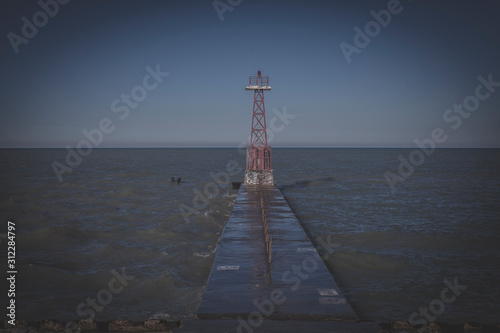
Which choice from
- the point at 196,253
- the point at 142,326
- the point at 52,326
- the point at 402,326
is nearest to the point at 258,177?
the point at 196,253

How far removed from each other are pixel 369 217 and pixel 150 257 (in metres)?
14.3

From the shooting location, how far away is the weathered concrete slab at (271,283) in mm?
6137

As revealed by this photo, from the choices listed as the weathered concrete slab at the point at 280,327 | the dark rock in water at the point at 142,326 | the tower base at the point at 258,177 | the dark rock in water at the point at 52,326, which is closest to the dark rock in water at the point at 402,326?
the weathered concrete slab at the point at 280,327

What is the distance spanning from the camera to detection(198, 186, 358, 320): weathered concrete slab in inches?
242

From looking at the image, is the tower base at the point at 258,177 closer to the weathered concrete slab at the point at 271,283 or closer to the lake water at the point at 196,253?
the lake water at the point at 196,253

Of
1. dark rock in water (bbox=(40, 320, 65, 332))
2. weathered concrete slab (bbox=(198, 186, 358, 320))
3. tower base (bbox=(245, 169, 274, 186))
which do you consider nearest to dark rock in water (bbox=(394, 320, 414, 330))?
weathered concrete slab (bbox=(198, 186, 358, 320))

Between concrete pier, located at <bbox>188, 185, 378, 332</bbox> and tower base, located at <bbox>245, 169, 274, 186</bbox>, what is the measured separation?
16.7 m

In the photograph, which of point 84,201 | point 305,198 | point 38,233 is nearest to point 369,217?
point 305,198

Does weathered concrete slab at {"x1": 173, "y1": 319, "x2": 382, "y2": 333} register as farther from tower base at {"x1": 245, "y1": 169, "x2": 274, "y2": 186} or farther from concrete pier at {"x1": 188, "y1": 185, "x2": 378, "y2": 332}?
tower base at {"x1": 245, "y1": 169, "x2": 274, "y2": 186}

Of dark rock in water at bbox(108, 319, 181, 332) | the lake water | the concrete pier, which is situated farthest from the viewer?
the lake water

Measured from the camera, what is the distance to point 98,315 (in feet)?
27.0

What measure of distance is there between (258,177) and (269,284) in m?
22.4

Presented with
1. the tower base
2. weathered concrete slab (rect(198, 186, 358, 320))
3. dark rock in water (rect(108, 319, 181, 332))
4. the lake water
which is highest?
the tower base

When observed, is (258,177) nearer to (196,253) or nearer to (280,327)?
(196,253)
